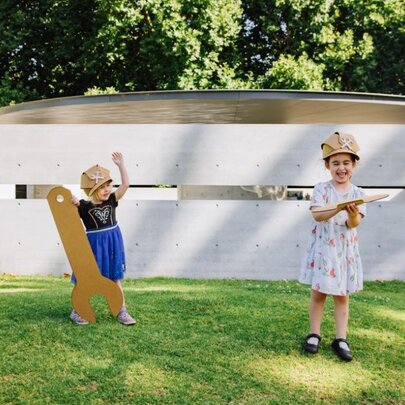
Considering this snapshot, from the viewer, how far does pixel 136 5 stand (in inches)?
671

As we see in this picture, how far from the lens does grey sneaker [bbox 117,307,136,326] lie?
14.0 feet

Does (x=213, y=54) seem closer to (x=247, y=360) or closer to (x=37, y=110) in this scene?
(x=37, y=110)

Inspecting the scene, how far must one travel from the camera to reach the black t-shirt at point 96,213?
172 inches

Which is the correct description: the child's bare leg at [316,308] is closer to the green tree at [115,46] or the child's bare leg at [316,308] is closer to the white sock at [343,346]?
the white sock at [343,346]

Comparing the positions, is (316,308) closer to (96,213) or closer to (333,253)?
(333,253)

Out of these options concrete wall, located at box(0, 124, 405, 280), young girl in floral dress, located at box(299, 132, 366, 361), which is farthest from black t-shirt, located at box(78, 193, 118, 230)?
concrete wall, located at box(0, 124, 405, 280)

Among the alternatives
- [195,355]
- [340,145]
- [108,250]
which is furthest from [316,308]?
[108,250]

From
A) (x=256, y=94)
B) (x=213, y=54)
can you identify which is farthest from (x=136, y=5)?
(x=256, y=94)

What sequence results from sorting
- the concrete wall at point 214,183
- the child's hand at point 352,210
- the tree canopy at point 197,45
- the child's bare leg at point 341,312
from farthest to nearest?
1. the tree canopy at point 197,45
2. the concrete wall at point 214,183
3. the child's bare leg at point 341,312
4. the child's hand at point 352,210

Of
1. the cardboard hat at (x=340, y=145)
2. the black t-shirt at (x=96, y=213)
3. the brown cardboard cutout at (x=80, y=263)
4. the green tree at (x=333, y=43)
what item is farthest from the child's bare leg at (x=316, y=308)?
the green tree at (x=333, y=43)

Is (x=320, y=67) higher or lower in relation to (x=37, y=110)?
higher

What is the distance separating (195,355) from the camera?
366 cm

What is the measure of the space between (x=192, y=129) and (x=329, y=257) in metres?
4.57

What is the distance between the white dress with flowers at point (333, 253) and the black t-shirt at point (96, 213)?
1621mm
